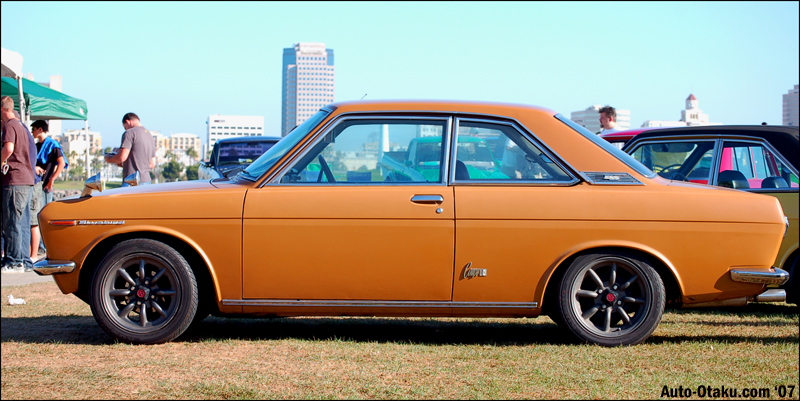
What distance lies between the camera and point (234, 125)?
42.3 m

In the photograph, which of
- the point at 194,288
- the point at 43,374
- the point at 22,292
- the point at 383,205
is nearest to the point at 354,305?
the point at 383,205

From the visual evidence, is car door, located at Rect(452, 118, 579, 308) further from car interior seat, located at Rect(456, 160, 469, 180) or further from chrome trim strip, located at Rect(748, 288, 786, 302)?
chrome trim strip, located at Rect(748, 288, 786, 302)

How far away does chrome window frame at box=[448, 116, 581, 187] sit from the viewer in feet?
14.7

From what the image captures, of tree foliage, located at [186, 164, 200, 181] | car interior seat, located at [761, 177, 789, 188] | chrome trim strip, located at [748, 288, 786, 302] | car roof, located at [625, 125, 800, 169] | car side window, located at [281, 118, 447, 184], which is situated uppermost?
car roof, located at [625, 125, 800, 169]

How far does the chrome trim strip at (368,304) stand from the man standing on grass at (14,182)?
17.6 feet

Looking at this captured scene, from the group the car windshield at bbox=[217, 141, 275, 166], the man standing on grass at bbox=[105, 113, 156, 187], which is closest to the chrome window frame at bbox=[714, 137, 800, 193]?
the man standing on grass at bbox=[105, 113, 156, 187]

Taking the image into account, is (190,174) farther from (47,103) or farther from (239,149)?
(47,103)

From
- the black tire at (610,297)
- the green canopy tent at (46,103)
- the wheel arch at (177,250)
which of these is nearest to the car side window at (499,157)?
the black tire at (610,297)

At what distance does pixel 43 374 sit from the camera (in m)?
3.68

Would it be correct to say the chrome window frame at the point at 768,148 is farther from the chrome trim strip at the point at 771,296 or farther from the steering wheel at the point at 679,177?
the chrome trim strip at the point at 771,296

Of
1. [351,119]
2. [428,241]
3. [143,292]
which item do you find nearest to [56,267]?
[143,292]

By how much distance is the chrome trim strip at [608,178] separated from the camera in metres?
4.48

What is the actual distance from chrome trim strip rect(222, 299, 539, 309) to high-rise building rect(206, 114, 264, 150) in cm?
2214

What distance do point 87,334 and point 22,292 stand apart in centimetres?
265
